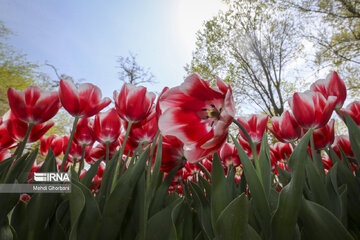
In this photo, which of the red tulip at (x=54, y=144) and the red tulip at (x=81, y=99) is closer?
the red tulip at (x=81, y=99)

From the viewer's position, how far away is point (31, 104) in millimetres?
714

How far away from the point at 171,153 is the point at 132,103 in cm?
22

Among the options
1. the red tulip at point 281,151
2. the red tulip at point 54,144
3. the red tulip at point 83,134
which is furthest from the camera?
the red tulip at point 281,151

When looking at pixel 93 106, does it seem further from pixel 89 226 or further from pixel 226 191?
pixel 226 191

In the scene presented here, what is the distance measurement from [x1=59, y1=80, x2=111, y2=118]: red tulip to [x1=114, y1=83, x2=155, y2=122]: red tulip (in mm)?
83

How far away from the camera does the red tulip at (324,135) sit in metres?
0.87

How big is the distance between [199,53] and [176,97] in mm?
10377

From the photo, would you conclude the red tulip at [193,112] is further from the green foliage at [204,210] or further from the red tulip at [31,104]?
the red tulip at [31,104]

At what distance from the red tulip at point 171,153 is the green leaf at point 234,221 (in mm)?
315

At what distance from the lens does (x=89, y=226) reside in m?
0.48

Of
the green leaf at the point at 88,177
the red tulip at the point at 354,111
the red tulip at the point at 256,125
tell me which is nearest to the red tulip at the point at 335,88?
the red tulip at the point at 354,111

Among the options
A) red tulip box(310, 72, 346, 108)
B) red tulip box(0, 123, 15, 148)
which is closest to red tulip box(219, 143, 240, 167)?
red tulip box(310, 72, 346, 108)

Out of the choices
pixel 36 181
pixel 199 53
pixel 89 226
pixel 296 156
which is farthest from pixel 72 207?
pixel 199 53

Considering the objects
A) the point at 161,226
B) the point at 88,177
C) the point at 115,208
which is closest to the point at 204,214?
the point at 161,226
